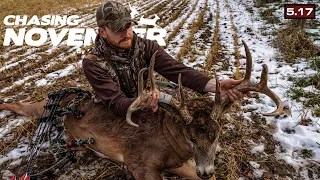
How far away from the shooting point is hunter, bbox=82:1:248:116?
365 cm

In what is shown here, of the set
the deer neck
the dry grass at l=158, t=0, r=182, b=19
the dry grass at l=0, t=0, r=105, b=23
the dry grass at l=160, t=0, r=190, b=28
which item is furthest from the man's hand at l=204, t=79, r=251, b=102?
the dry grass at l=0, t=0, r=105, b=23

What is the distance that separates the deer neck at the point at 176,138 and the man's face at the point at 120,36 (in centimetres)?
118

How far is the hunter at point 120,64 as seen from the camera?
3654 mm

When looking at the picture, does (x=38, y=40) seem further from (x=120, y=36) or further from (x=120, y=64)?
(x=120, y=36)

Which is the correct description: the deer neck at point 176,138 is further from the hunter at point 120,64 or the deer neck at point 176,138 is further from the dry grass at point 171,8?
the dry grass at point 171,8

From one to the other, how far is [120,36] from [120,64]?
1.31ft

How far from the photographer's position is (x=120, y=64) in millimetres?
4023

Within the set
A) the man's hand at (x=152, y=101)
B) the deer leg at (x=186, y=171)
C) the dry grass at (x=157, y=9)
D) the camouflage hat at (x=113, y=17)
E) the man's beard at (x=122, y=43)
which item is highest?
the dry grass at (x=157, y=9)

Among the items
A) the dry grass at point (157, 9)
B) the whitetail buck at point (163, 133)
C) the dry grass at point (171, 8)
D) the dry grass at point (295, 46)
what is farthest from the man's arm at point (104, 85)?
the dry grass at point (157, 9)

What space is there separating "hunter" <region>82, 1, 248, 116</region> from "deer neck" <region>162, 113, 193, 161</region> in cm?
51

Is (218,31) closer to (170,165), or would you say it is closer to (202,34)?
(202,34)

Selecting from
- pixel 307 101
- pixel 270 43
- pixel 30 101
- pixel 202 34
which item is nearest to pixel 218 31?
pixel 202 34

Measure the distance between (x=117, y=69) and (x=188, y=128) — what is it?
151cm

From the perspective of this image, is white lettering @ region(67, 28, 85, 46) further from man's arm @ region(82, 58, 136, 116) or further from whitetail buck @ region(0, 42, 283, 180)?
man's arm @ region(82, 58, 136, 116)
